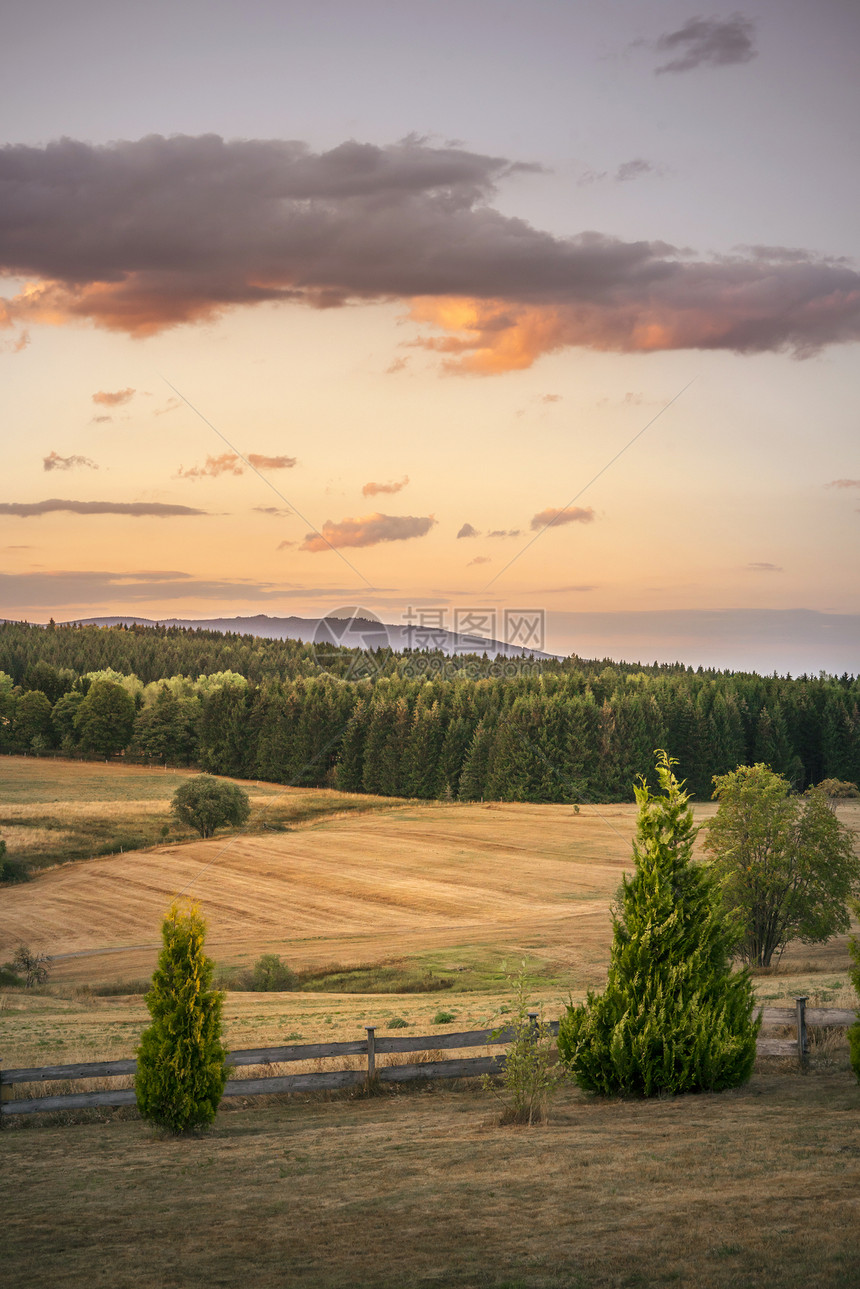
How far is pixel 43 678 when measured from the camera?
421 ft

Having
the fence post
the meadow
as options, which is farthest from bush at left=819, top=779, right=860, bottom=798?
the fence post

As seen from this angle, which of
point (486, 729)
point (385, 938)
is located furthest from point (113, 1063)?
point (486, 729)

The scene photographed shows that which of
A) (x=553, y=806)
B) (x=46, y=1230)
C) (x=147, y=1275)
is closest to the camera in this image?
(x=147, y=1275)

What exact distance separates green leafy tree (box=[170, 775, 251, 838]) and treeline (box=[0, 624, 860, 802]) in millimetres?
25860

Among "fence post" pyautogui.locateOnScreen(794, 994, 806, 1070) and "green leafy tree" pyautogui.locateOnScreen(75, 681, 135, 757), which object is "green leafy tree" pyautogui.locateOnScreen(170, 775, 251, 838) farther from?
"fence post" pyautogui.locateOnScreen(794, 994, 806, 1070)

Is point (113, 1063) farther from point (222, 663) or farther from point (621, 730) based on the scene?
point (222, 663)

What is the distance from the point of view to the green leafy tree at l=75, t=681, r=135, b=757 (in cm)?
11425

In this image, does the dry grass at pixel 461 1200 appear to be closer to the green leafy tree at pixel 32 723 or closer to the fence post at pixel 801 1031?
the fence post at pixel 801 1031

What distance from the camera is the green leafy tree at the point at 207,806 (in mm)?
75250

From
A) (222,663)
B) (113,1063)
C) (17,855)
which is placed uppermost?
(222,663)

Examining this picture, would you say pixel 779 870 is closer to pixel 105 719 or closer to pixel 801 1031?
pixel 801 1031

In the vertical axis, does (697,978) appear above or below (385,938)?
above

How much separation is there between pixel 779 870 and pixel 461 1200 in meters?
26.4

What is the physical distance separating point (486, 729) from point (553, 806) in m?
12.2
